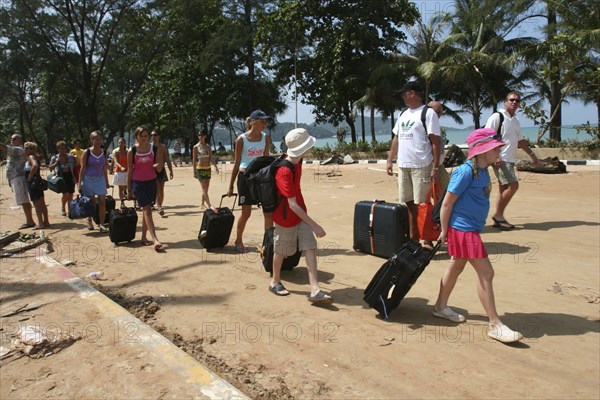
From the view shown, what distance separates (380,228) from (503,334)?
2356 millimetres

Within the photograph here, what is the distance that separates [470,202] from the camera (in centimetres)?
361

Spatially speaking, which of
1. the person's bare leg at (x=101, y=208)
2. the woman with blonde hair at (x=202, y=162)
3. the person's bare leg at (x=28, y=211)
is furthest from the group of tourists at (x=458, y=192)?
the person's bare leg at (x=28, y=211)

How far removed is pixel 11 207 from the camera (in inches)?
Result: 531

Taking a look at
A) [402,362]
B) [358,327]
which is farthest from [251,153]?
[402,362]

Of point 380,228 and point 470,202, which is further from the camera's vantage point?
point 380,228

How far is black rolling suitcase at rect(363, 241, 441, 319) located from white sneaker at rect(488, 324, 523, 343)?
2.27ft

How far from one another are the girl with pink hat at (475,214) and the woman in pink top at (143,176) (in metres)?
4.51

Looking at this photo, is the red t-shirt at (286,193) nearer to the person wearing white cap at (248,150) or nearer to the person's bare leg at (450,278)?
the person's bare leg at (450,278)

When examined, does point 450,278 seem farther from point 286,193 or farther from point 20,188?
point 20,188

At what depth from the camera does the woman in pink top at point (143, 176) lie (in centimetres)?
A: 680

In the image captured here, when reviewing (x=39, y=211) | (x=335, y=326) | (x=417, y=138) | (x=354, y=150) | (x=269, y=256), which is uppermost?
(x=417, y=138)

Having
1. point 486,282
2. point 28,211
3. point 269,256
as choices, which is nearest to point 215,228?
point 269,256

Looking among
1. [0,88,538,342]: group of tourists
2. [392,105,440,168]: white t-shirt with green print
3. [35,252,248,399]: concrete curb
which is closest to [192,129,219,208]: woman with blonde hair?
[0,88,538,342]: group of tourists

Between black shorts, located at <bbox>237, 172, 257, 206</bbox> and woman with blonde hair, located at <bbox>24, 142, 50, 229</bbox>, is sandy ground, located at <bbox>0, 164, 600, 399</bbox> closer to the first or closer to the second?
black shorts, located at <bbox>237, 172, 257, 206</bbox>
